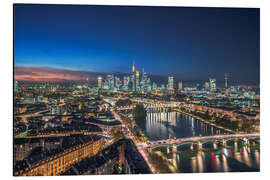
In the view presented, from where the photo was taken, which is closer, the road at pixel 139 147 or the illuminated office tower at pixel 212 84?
the road at pixel 139 147

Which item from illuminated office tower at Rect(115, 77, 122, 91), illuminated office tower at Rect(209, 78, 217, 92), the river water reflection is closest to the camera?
the river water reflection

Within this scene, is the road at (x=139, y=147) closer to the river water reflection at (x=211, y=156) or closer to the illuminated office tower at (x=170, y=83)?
the river water reflection at (x=211, y=156)

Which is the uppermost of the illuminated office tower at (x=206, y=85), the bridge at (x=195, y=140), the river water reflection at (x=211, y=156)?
the illuminated office tower at (x=206, y=85)

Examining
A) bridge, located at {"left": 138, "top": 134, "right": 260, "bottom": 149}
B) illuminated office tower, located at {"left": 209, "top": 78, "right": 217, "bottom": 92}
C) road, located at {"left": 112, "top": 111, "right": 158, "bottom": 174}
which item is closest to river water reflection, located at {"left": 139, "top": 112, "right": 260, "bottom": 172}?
bridge, located at {"left": 138, "top": 134, "right": 260, "bottom": 149}

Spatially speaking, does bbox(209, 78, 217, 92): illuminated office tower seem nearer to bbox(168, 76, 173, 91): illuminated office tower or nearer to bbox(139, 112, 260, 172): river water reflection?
bbox(168, 76, 173, 91): illuminated office tower

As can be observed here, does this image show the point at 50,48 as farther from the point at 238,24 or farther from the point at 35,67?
the point at 238,24

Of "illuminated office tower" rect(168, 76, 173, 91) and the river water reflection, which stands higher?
"illuminated office tower" rect(168, 76, 173, 91)

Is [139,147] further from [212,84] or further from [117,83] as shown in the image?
[212,84]

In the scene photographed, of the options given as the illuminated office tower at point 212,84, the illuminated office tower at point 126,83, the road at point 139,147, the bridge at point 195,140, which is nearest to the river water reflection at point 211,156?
the bridge at point 195,140

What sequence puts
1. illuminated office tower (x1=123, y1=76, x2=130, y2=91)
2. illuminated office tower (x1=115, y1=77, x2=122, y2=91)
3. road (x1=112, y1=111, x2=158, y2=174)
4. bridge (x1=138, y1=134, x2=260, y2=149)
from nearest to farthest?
road (x1=112, y1=111, x2=158, y2=174)
bridge (x1=138, y1=134, x2=260, y2=149)
illuminated office tower (x1=123, y1=76, x2=130, y2=91)
illuminated office tower (x1=115, y1=77, x2=122, y2=91)
